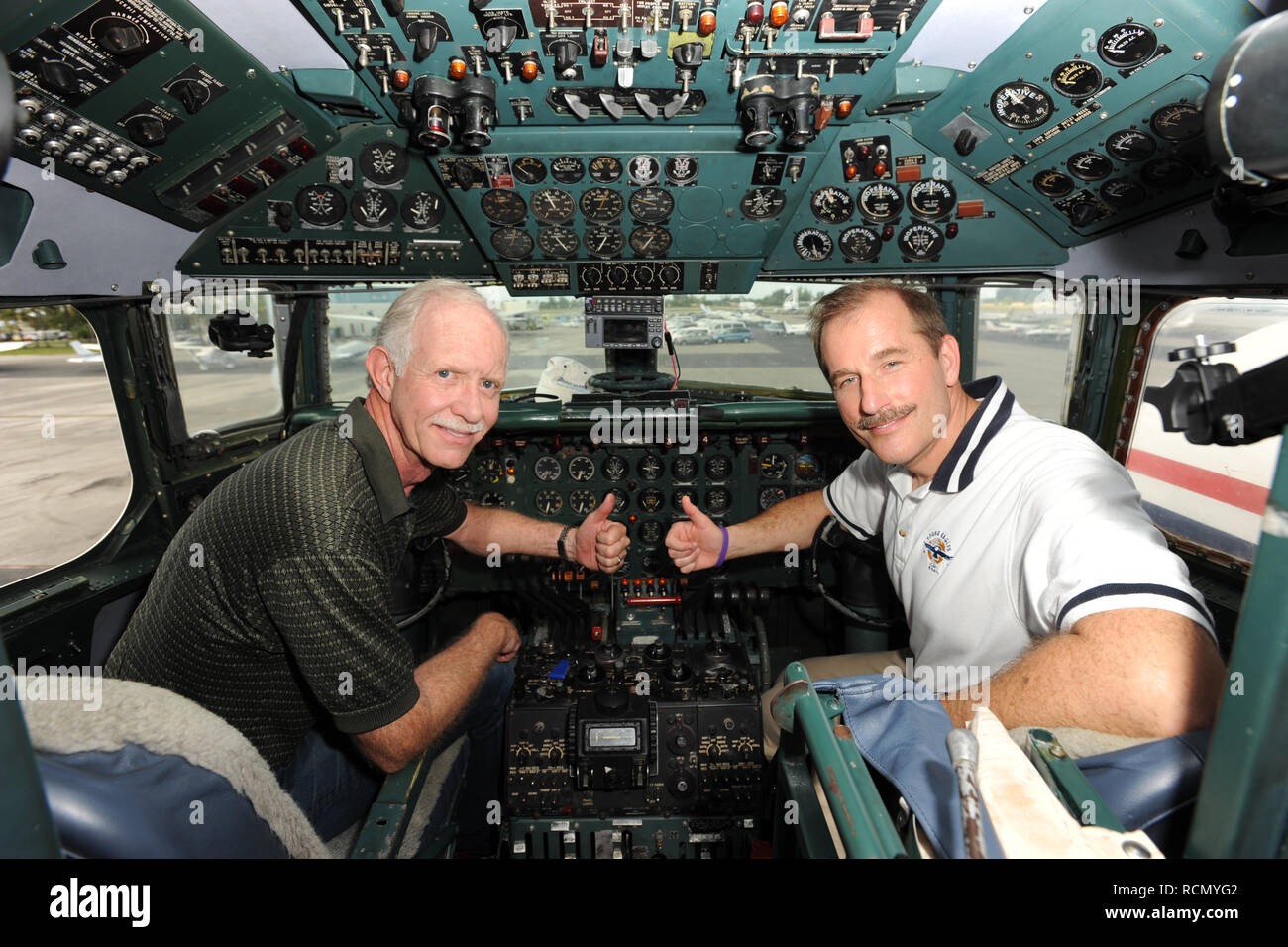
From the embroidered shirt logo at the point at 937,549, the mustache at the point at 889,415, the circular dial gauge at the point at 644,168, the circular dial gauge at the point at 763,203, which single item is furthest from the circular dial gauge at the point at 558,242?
A: the embroidered shirt logo at the point at 937,549

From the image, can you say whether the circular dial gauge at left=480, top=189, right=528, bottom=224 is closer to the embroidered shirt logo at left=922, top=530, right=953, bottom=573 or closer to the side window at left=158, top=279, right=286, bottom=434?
the side window at left=158, top=279, right=286, bottom=434

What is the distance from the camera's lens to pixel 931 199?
10.0 ft

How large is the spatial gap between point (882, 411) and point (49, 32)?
8.99 ft

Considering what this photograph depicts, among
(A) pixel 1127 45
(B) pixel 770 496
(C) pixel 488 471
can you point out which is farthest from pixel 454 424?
(A) pixel 1127 45

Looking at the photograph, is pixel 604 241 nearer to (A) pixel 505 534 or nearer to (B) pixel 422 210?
(B) pixel 422 210

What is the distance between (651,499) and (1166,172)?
262 centimetres

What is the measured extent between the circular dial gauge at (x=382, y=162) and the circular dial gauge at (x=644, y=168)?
1075 mm

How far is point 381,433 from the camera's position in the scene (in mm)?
1727

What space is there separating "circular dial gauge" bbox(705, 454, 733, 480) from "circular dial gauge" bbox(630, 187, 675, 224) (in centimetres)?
126

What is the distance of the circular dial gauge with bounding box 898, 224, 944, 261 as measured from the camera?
319cm

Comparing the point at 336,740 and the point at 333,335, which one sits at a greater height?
the point at 333,335

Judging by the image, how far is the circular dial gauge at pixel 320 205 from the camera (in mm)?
3061
